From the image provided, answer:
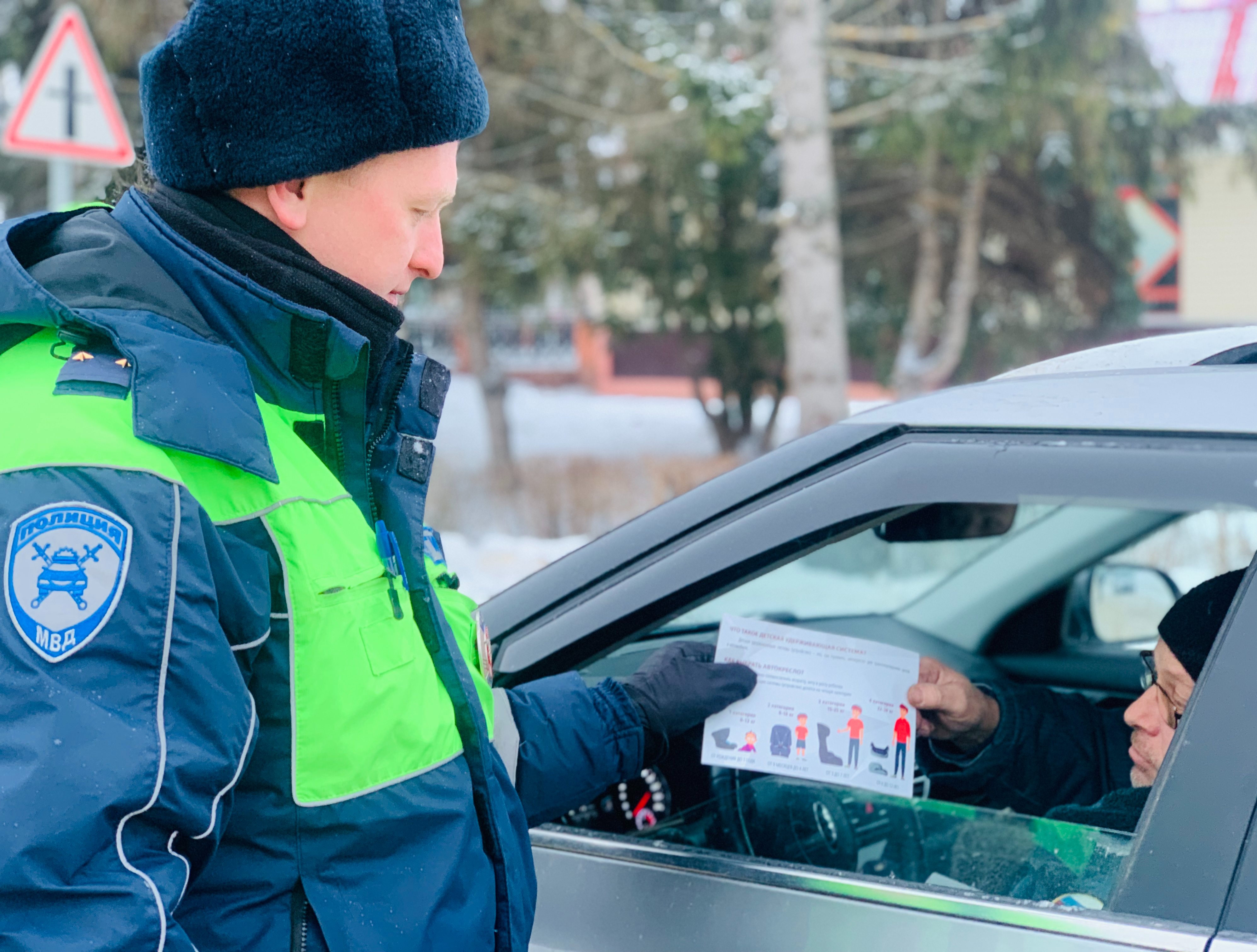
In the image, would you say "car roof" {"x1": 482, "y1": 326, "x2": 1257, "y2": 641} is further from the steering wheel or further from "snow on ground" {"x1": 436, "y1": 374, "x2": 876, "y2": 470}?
"snow on ground" {"x1": 436, "y1": 374, "x2": 876, "y2": 470}

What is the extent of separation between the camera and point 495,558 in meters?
7.12

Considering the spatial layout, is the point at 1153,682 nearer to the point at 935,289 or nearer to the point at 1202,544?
the point at 1202,544

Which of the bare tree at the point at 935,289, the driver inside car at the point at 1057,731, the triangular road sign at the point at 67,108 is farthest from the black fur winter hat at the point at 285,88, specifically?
the bare tree at the point at 935,289

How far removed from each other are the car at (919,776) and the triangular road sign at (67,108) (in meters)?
3.75

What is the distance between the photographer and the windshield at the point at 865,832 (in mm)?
1643

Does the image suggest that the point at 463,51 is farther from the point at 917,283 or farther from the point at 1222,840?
the point at 917,283

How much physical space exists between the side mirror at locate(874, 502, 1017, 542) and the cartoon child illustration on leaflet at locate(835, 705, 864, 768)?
12.6 inches

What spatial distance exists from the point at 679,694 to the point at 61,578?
0.89 m

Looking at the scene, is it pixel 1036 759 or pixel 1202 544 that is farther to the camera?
pixel 1202 544

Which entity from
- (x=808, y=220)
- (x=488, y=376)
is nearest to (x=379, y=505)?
(x=808, y=220)

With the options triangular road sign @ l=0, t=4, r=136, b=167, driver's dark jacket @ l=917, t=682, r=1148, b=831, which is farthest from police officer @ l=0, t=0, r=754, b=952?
triangular road sign @ l=0, t=4, r=136, b=167

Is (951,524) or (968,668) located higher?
(951,524)

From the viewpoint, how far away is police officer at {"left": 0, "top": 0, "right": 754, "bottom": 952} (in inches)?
35.3

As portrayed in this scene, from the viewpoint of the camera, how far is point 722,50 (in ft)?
27.1
